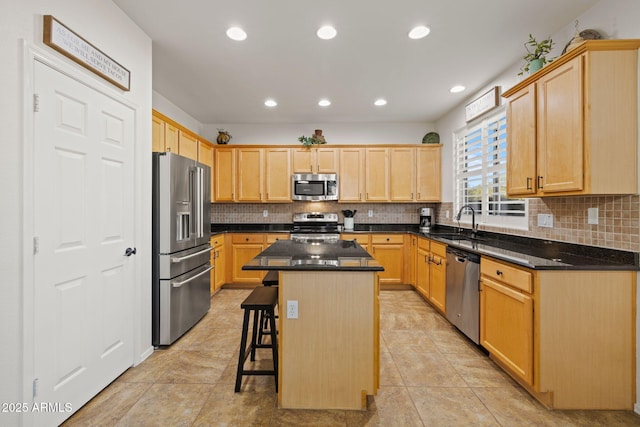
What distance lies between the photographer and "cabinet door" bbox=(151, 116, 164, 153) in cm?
307

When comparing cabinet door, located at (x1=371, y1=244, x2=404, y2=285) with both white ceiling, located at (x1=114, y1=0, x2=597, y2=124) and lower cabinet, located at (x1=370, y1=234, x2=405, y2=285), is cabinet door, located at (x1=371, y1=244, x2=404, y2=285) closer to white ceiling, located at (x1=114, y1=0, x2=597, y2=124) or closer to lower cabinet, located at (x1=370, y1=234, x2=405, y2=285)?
lower cabinet, located at (x1=370, y1=234, x2=405, y2=285)

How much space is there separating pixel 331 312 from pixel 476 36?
2.59 metres

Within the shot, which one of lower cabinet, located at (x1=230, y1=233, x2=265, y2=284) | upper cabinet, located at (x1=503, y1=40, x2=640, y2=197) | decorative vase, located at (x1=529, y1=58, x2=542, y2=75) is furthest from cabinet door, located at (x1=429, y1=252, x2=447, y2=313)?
lower cabinet, located at (x1=230, y1=233, x2=265, y2=284)

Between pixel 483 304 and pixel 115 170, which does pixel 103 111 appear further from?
pixel 483 304

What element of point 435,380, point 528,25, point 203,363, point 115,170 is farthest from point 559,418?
point 115,170

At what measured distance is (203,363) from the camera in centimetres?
242

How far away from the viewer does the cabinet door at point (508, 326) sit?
1947 mm

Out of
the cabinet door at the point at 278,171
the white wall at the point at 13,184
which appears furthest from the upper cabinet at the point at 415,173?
the white wall at the point at 13,184

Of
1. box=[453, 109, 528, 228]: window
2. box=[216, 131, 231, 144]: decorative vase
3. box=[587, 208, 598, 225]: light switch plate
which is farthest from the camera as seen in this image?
box=[216, 131, 231, 144]: decorative vase

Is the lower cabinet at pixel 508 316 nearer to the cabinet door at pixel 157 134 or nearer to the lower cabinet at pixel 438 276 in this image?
the lower cabinet at pixel 438 276

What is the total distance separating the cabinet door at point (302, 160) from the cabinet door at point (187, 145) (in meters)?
1.50

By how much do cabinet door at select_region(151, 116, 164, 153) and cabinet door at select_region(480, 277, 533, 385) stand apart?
347cm

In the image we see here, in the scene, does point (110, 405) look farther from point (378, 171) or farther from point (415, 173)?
point (415, 173)

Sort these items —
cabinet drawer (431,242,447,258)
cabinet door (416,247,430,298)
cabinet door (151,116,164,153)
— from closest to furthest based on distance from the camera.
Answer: cabinet door (151,116,164,153), cabinet drawer (431,242,447,258), cabinet door (416,247,430,298)
